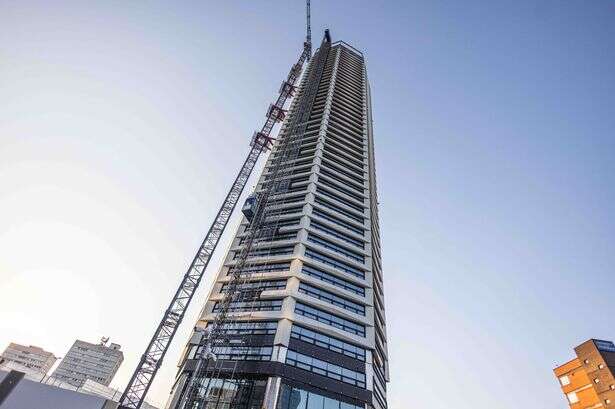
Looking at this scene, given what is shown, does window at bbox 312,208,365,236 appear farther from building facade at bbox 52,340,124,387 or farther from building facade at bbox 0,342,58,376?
building facade at bbox 0,342,58,376

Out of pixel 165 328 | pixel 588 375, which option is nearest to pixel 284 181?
pixel 165 328

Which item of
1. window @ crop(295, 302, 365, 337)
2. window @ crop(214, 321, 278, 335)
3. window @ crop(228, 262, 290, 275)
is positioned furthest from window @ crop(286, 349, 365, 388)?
window @ crop(228, 262, 290, 275)

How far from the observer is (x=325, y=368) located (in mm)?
31484

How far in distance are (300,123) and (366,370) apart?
139 feet

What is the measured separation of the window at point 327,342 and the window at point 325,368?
1571 mm

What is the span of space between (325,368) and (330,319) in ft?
16.8

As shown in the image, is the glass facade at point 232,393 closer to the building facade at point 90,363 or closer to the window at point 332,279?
the window at point 332,279

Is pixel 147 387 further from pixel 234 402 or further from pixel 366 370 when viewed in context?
pixel 366 370

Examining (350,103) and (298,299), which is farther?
(350,103)

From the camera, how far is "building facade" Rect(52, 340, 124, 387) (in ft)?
490

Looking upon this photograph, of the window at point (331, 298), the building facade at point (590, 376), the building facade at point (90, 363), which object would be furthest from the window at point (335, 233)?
the building facade at point (90, 363)

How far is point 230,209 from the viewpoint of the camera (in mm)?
55000

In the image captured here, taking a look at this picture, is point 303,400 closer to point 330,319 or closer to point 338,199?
point 330,319

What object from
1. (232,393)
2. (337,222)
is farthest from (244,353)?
→ (337,222)
